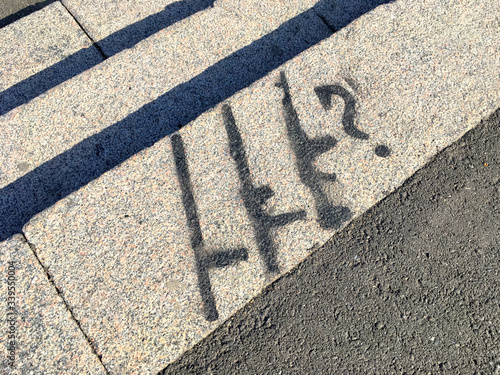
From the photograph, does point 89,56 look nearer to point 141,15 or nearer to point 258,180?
point 141,15

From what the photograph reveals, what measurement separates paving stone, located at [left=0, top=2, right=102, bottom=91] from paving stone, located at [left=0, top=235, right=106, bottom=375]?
5.00 feet

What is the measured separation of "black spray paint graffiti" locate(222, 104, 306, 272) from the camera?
2.21m

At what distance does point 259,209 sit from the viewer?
2.26m

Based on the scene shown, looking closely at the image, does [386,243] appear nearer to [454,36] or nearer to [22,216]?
[454,36]

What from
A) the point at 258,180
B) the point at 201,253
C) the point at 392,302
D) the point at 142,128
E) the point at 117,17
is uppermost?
the point at 117,17

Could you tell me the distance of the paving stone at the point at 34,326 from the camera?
1.91 m

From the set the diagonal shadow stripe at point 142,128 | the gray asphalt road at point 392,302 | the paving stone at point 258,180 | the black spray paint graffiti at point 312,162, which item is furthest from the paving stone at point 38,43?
the gray asphalt road at point 392,302

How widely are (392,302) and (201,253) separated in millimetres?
1210

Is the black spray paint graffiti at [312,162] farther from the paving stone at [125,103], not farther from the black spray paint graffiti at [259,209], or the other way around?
the paving stone at [125,103]

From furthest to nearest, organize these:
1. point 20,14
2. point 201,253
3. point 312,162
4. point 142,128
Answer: point 20,14, point 142,128, point 312,162, point 201,253

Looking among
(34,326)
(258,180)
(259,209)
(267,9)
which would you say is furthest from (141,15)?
(34,326)

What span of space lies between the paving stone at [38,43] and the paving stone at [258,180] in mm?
1369

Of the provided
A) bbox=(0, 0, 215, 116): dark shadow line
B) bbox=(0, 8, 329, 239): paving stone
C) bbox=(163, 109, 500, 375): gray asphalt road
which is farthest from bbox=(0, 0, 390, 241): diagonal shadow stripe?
bbox=(163, 109, 500, 375): gray asphalt road

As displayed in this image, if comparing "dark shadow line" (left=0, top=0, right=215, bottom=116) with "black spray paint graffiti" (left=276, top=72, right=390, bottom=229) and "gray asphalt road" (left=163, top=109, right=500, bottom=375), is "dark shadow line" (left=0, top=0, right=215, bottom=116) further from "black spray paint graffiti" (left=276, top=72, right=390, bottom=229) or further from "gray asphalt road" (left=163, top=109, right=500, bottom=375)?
"gray asphalt road" (left=163, top=109, right=500, bottom=375)
